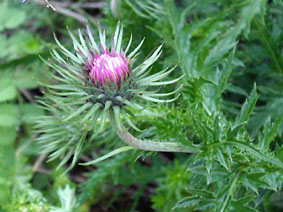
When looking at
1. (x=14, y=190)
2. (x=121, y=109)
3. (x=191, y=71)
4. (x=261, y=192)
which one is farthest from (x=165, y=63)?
(x=14, y=190)

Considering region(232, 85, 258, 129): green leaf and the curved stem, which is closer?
the curved stem

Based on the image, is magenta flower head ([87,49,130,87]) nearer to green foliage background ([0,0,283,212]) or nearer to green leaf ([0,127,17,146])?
green foliage background ([0,0,283,212])

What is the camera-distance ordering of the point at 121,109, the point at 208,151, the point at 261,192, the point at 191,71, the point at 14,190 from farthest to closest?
the point at 14,190, the point at 191,71, the point at 261,192, the point at 208,151, the point at 121,109

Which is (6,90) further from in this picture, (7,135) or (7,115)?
(7,135)

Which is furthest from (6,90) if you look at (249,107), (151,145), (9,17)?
(249,107)

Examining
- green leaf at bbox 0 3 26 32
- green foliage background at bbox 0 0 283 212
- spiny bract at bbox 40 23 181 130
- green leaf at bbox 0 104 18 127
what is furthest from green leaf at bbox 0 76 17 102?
spiny bract at bbox 40 23 181 130

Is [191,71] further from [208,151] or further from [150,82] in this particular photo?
[150,82]
